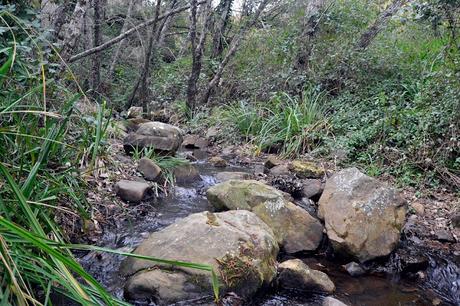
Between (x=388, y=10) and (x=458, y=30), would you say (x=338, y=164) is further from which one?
(x=388, y=10)

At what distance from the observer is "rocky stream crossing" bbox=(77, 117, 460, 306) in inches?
112

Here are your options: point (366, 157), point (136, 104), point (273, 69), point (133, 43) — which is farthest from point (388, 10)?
point (133, 43)

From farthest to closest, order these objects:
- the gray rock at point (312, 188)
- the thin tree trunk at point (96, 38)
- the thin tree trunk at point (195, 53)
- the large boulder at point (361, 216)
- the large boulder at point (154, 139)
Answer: the thin tree trunk at point (195, 53) < the thin tree trunk at point (96, 38) < the large boulder at point (154, 139) < the gray rock at point (312, 188) < the large boulder at point (361, 216)

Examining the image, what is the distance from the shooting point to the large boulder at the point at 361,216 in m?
3.73

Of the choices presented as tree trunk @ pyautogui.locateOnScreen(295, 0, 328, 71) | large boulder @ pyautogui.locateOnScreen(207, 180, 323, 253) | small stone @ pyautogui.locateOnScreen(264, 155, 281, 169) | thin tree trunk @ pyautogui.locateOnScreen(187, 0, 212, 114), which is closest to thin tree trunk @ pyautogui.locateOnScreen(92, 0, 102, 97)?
thin tree trunk @ pyautogui.locateOnScreen(187, 0, 212, 114)

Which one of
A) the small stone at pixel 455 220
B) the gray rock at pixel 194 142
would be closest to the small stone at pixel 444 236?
the small stone at pixel 455 220

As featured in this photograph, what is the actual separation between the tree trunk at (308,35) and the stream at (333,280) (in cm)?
564

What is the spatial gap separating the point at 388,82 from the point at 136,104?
21.0 ft

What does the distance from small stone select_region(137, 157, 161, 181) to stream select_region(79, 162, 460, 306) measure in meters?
0.50

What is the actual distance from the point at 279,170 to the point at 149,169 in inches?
84.4

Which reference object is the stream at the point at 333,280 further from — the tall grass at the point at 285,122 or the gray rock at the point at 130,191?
the tall grass at the point at 285,122

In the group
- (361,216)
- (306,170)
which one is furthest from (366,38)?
(361,216)

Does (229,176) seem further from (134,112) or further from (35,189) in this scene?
(134,112)

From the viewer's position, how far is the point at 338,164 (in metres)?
6.09
